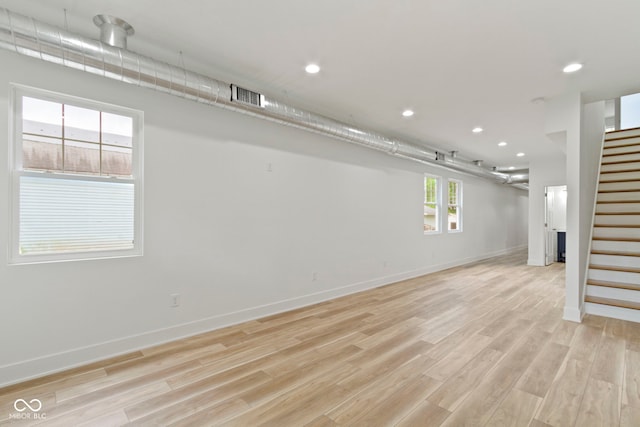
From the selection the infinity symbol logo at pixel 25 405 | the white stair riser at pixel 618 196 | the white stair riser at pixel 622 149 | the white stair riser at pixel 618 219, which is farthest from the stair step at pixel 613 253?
the infinity symbol logo at pixel 25 405

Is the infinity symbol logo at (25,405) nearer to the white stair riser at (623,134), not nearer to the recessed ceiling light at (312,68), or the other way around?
the recessed ceiling light at (312,68)

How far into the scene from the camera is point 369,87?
138 inches

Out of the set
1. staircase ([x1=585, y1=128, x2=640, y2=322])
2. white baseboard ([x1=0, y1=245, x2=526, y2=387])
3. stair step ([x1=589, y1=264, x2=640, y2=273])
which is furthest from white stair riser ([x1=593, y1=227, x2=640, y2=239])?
white baseboard ([x1=0, y1=245, x2=526, y2=387])

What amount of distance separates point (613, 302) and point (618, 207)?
171cm

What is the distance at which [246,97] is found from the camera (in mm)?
3188

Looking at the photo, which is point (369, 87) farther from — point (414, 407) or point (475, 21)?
point (414, 407)

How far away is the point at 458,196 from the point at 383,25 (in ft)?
22.0

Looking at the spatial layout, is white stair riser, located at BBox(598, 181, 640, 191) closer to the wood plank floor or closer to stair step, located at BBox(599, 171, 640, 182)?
stair step, located at BBox(599, 171, 640, 182)

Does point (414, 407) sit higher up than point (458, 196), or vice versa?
point (458, 196)

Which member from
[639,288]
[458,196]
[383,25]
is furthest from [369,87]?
[458,196]

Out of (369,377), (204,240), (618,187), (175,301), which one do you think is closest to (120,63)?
(204,240)

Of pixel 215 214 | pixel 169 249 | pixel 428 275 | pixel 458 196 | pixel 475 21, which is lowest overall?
pixel 428 275

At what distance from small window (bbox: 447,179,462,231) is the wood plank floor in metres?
4.31

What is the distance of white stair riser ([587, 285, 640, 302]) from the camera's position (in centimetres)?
386
